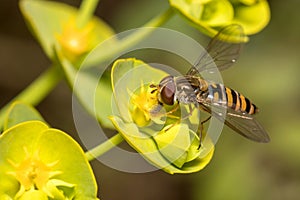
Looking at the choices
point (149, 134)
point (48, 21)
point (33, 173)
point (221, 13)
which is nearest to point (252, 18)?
point (221, 13)

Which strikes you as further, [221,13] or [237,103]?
[221,13]

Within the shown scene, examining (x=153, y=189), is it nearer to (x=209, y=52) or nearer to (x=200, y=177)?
(x=200, y=177)

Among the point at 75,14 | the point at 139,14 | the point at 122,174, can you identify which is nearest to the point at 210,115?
the point at 75,14

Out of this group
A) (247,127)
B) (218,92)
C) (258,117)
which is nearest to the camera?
(247,127)

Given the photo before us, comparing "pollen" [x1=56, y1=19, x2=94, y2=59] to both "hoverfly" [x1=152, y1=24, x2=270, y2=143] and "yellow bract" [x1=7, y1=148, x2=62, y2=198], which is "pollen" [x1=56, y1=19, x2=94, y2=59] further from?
"yellow bract" [x1=7, y1=148, x2=62, y2=198]

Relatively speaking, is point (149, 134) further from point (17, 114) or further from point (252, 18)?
point (252, 18)

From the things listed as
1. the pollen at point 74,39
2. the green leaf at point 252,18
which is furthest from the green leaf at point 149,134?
the pollen at point 74,39
